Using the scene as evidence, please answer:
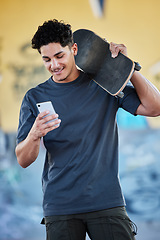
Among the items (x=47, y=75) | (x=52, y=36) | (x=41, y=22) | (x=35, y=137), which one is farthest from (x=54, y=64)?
(x=41, y=22)

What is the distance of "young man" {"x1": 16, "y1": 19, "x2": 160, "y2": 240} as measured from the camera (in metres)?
1.46

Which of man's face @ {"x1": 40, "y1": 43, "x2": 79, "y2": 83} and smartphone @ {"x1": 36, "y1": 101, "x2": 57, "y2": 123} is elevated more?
man's face @ {"x1": 40, "y1": 43, "x2": 79, "y2": 83}

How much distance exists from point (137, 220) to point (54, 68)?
110 inches

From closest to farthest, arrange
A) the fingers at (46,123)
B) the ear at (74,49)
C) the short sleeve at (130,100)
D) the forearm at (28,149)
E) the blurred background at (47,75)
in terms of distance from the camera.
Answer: the fingers at (46,123)
the forearm at (28,149)
the short sleeve at (130,100)
the ear at (74,49)
the blurred background at (47,75)

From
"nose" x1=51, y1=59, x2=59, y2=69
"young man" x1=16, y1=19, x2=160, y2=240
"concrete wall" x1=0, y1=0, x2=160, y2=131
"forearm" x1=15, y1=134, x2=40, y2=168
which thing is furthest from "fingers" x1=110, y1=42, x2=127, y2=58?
"concrete wall" x1=0, y1=0, x2=160, y2=131

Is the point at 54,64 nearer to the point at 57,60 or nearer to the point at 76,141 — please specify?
the point at 57,60

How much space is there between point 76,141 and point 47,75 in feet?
8.95

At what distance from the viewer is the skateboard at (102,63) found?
5.11 feet

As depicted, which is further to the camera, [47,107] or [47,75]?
[47,75]

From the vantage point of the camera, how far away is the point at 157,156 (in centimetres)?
397

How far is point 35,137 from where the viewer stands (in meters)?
1.47

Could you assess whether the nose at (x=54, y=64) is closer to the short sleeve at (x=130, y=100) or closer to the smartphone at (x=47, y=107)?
the smartphone at (x=47, y=107)

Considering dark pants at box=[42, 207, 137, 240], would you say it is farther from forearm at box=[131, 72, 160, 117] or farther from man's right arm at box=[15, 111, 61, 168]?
forearm at box=[131, 72, 160, 117]

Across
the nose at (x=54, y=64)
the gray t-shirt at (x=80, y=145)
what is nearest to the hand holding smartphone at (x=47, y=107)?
Result: the gray t-shirt at (x=80, y=145)
